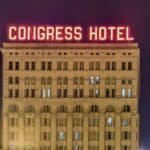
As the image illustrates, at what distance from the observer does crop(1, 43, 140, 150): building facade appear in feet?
297

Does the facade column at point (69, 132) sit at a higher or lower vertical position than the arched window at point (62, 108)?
lower

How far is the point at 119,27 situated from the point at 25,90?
14109mm

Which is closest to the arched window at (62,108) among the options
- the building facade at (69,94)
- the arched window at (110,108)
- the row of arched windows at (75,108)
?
the row of arched windows at (75,108)

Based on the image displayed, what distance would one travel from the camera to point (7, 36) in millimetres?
92875

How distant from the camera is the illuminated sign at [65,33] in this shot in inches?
3538

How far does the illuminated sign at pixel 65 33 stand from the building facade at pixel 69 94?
39.2 inches

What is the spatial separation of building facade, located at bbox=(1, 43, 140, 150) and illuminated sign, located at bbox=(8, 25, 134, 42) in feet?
3.27

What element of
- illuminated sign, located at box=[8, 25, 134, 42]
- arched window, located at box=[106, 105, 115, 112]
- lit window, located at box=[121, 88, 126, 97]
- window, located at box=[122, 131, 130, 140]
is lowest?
window, located at box=[122, 131, 130, 140]

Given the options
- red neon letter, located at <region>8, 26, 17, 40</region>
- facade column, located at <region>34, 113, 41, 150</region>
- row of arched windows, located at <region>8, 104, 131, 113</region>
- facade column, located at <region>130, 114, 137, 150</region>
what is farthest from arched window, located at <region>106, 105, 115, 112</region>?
red neon letter, located at <region>8, 26, 17, 40</region>

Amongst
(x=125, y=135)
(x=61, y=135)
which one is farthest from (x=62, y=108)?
(x=125, y=135)

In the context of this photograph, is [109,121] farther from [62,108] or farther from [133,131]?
[62,108]

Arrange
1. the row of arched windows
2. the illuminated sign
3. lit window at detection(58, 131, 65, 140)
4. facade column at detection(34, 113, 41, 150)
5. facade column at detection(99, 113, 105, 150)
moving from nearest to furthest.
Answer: the illuminated sign < facade column at detection(99, 113, 105, 150) < facade column at detection(34, 113, 41, 150) < lit window at detection(58, 131, 65, 140) < the row of arched windows

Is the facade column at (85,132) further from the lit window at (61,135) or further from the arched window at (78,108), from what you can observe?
the lit window at (61,135)

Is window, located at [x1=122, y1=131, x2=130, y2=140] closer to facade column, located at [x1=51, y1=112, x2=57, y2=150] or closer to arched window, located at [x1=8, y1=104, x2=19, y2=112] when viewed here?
facade column, located at [x1=51, y1=112, x2=57, y2=150]
